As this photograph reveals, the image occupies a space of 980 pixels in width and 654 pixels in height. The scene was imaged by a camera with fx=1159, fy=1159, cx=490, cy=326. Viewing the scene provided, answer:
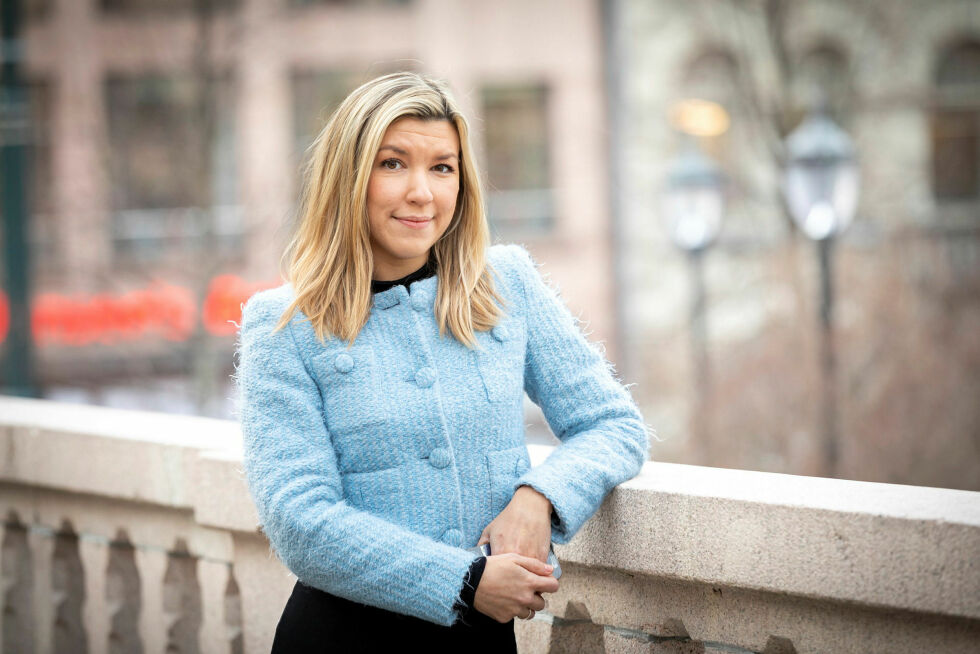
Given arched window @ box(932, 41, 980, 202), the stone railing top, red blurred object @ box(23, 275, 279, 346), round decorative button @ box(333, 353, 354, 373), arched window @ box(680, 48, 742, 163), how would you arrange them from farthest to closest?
arched window @ box(932, 41, 980, 202) → arched window @ box(680, 48, 742, 163) → red blurred object @ box(23, 275, 279, 346) → round decorative button @ box(333, 353, 354, 373) → the stone railing top

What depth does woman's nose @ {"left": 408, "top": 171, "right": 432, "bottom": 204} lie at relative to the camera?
2.44 meters

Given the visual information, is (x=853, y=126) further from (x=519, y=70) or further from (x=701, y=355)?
(x=701, y=355)

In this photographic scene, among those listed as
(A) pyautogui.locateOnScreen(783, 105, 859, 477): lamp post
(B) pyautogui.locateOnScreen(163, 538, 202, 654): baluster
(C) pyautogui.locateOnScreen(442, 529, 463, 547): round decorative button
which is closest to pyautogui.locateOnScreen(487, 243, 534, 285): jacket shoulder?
(C) pyautogui.locateOnScreen(442, 529, 463, 547): round decorative button

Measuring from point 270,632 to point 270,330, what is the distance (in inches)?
50.2

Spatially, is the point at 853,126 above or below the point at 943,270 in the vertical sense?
above

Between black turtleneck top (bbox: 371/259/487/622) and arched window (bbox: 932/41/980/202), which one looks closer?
black turtleneck top (bbox: 371/259/487/622)

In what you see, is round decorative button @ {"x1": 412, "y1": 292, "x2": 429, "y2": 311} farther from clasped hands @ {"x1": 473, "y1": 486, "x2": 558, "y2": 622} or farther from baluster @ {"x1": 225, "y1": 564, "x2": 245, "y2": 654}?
baluster @ {"x1": 225, "y1": 564, "x2": 245, "y2": 654}

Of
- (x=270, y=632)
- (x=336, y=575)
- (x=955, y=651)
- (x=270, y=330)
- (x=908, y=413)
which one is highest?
(x=270, y=330)

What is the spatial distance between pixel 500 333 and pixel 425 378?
0.22 m

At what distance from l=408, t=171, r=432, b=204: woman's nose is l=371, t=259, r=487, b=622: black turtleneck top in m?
0.22

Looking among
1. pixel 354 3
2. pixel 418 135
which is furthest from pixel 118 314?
pixel 418 135

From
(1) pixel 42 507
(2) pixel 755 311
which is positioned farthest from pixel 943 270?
(1) pixel 42 507

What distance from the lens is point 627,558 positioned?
265cm

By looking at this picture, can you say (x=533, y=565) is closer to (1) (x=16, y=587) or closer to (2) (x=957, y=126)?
(1) (x=16, y=587)
